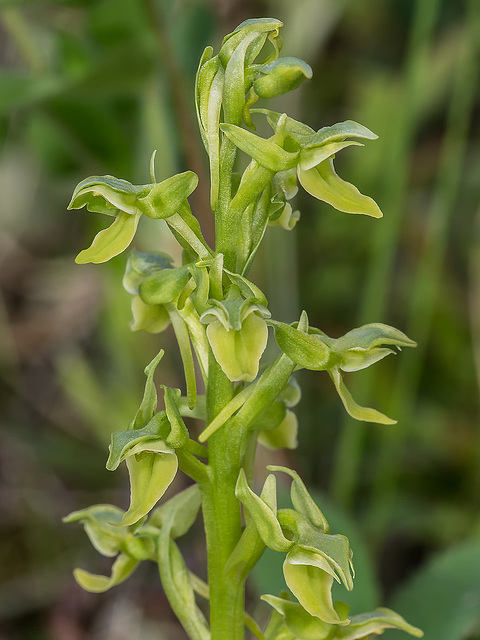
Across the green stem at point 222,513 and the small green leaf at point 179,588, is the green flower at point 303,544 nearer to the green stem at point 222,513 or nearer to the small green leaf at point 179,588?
the green stem at point 222,513

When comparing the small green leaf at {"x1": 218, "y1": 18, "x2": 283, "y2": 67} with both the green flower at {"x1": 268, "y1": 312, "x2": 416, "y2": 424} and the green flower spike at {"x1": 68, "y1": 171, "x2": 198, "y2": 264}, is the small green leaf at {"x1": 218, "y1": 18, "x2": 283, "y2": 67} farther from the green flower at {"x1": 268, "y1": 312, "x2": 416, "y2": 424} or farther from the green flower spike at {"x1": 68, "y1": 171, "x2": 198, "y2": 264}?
the green flower at {"x1": 268, "y1": 312, "x2": 416, "y2": 424}

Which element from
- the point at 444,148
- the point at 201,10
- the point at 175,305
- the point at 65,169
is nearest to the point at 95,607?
the point at 65,169

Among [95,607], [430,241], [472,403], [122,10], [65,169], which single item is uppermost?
[122,10]

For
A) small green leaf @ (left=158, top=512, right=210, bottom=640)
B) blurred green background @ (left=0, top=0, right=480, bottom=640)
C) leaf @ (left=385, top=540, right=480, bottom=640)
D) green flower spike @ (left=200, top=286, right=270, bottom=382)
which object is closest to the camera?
green flower spike @ (left=200, top=286, right=270, bottom=382)

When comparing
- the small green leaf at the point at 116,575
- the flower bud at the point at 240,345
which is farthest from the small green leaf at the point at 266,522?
the small green leaf at the point at 116,575

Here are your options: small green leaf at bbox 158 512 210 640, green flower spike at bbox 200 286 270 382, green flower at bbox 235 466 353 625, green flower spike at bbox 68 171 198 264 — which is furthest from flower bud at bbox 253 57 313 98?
small green leaf at bbox 158 512 210 640

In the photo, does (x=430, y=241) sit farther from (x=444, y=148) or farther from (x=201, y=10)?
(x=201, y=10)
